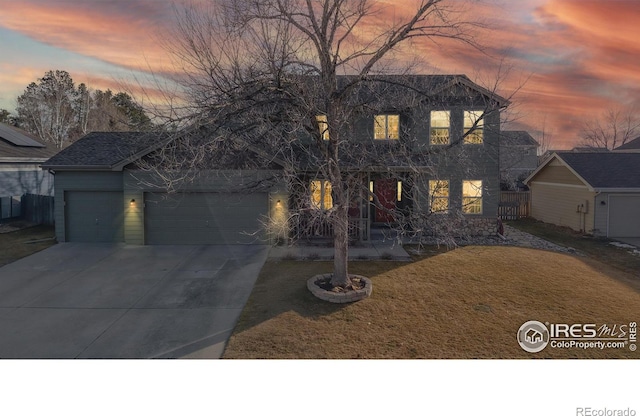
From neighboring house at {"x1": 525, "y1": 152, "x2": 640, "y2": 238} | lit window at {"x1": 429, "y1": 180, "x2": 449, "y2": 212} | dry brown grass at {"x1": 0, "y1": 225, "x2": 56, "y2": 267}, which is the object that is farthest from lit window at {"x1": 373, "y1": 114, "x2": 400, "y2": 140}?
dry brown grass at {"x1": 0, "y1": 225, "x2": 56, "y2": 267}

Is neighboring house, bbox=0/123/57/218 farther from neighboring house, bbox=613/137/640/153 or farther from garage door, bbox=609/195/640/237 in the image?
neighboring house, bbox=613/137/640/153

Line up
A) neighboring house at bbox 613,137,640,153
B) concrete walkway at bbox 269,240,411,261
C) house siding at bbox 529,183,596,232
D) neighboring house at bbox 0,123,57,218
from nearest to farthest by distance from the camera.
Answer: concrete walkway at bbox 269,240,411,261, house siding at bbox 529,183,596,232, neighboring house at bbox 0,123,57,218, neighboring house at bbox 613,137,640,153

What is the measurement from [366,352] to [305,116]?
4.14 meters

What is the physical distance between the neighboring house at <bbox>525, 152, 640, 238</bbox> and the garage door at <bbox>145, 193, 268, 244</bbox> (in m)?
12.9

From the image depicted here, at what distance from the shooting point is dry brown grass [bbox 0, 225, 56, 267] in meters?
10.7

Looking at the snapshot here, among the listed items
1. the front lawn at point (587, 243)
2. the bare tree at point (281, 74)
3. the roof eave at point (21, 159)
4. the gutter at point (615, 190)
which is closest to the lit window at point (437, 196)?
the bare tree at point (281, 74)

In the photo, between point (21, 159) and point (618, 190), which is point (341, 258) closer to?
point (618, 190)

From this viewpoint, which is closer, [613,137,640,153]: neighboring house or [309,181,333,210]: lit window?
[309,181,333,210]: lit window

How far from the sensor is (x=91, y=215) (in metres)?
12.4

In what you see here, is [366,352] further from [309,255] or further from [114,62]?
[114,62]

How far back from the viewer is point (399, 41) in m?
6.74

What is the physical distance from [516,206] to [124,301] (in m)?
18.0

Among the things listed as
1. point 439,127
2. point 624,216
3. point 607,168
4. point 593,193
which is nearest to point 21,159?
point 439,127

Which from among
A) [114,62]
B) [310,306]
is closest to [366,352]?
[310,306]
